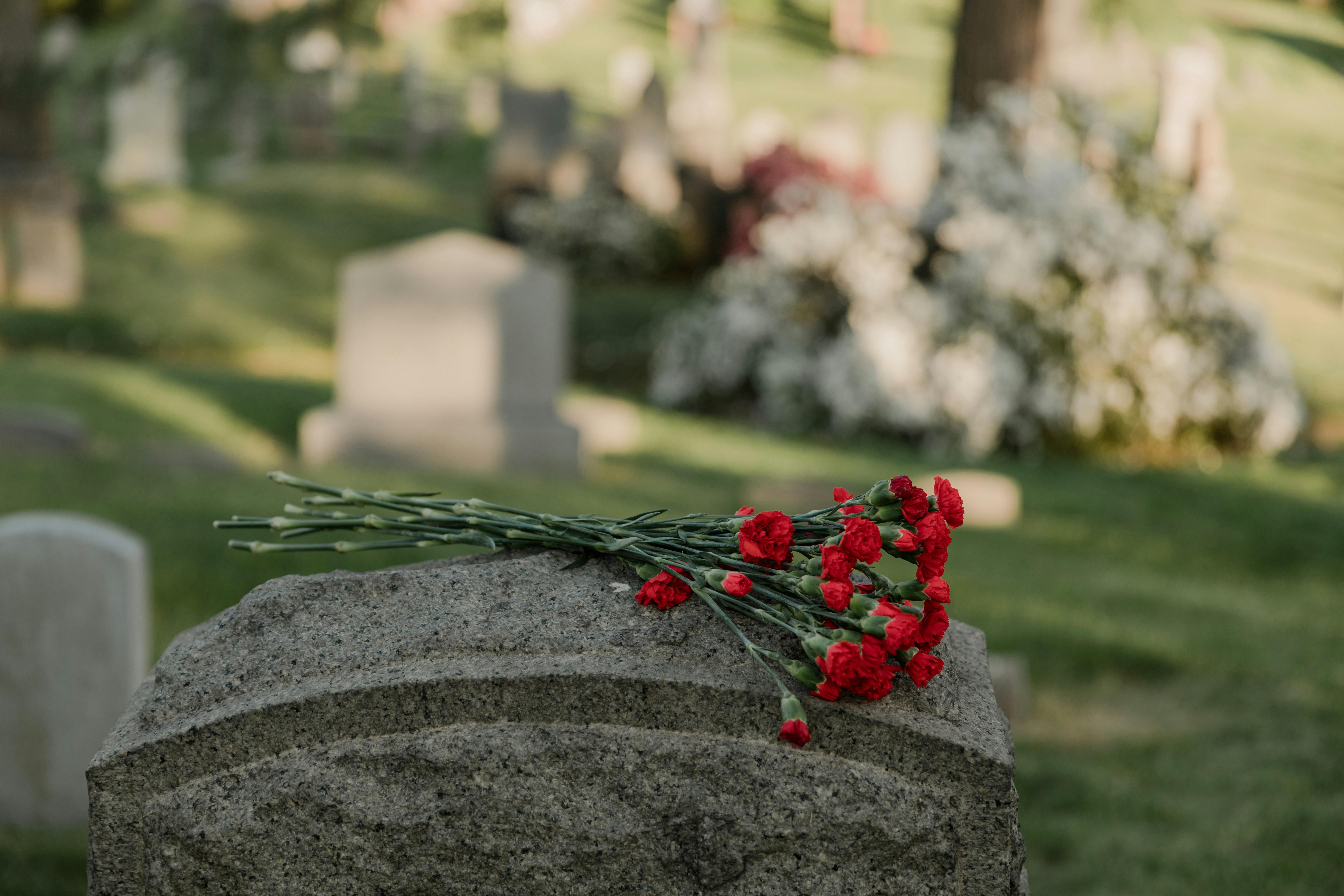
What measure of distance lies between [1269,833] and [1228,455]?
19.2 ft

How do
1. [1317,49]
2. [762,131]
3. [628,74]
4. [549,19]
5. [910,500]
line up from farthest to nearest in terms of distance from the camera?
[549,19] → [628,74] → [762,131] → [1317,49] → [910,500]

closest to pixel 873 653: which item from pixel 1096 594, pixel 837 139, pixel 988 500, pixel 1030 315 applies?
pixel 1096 594

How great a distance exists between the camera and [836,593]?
1.64m

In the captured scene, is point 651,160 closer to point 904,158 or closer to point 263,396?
point 904,158

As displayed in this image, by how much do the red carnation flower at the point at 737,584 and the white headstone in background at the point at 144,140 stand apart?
1613cm

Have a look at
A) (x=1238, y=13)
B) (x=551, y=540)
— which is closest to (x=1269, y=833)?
(x=551, y=540)

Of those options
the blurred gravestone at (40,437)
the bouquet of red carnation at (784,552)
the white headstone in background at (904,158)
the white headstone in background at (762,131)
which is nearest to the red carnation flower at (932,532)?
the bouquet of red carnation at (784,552)

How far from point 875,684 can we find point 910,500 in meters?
0.28

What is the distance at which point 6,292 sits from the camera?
11.6 m

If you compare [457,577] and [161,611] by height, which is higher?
[457,577]

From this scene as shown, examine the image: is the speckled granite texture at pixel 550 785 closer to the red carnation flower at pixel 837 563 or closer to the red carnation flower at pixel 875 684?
the red carnation flower at pixel 875 684

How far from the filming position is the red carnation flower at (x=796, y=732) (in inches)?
63.8

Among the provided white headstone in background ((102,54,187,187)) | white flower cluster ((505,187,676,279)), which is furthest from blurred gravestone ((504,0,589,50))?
white flower cluster ((505,187,676,279))

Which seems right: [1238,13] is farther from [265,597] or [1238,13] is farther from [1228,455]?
[265,597]
